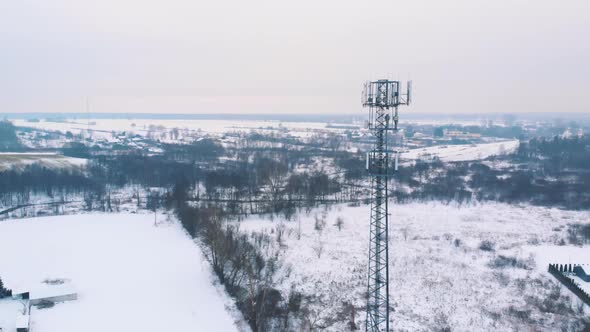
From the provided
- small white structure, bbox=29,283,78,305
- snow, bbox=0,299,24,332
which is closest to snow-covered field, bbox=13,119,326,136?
small white structure, bbox=29,283,78,305

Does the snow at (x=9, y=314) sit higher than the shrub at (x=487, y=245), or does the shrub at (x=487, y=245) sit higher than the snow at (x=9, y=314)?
the shrub at (x=487, y=245)

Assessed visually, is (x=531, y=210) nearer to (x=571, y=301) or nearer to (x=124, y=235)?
(x=571, y=301)

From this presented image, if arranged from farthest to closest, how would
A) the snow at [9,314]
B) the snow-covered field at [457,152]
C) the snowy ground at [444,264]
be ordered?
the snow-covered field at [457,152] → the snowy ground at [444,264] → the snow at [9,314]

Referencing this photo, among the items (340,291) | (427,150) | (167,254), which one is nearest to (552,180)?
(427,150)

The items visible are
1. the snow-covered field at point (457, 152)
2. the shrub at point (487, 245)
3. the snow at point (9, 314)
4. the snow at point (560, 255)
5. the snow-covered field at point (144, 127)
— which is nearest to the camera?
the snow at point (9, 314)

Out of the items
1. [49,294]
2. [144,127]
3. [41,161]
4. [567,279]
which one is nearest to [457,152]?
[567,279]

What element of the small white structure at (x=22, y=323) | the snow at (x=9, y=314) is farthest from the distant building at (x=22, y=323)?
the snow at (x=9, y=314)

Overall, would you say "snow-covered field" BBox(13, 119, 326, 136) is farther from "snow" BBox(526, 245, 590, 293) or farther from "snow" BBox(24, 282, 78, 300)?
"snow" BBox(24, 282, 78, 300)

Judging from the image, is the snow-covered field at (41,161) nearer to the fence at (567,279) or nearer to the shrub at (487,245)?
the shrub at (487,245)
